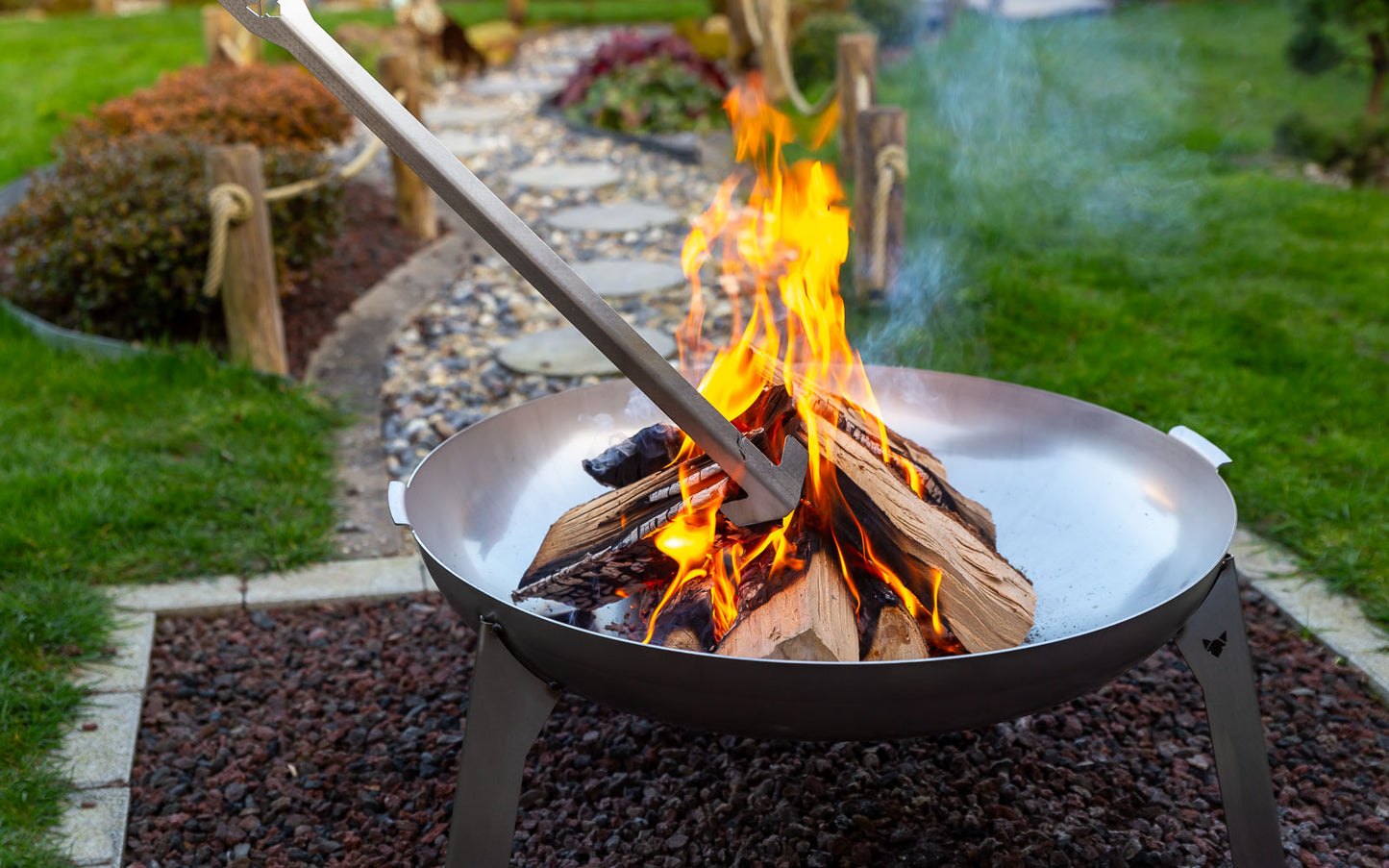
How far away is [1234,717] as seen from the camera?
5.70 ft

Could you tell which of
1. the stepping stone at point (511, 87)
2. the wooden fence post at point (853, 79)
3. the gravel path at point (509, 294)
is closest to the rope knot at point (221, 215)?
the gravel path at point (509, 294)

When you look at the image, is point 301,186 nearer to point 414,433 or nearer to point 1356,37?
point 414,433

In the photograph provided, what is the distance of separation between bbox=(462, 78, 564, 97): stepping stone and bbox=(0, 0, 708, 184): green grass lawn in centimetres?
192

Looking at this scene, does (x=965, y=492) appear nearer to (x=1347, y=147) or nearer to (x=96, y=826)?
(x=96, y=826)

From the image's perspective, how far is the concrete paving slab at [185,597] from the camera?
279 cm

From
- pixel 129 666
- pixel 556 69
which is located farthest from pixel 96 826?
pixel 556 69

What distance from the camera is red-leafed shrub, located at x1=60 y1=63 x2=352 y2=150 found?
559 centimetres

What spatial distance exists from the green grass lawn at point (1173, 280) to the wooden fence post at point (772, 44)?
86 centimetres

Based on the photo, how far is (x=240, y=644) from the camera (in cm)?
271

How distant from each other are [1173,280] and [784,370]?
3.61 metres

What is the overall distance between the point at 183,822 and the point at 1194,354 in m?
3.74

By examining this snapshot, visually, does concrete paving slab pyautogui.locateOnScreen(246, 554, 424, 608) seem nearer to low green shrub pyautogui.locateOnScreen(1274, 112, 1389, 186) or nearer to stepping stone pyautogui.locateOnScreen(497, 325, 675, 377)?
stepping stone pyautogui.locateOnScreen(497, 325, 675, 377)

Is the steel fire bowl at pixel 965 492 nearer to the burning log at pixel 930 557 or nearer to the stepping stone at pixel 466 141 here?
the burning log at pixel 930 557

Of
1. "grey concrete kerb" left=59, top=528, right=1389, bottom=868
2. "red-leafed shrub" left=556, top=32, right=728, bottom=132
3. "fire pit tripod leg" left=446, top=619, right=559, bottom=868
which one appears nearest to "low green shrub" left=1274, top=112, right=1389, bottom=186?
"red-leafed shrub" left=556, top=32, right=728, bottom=132
